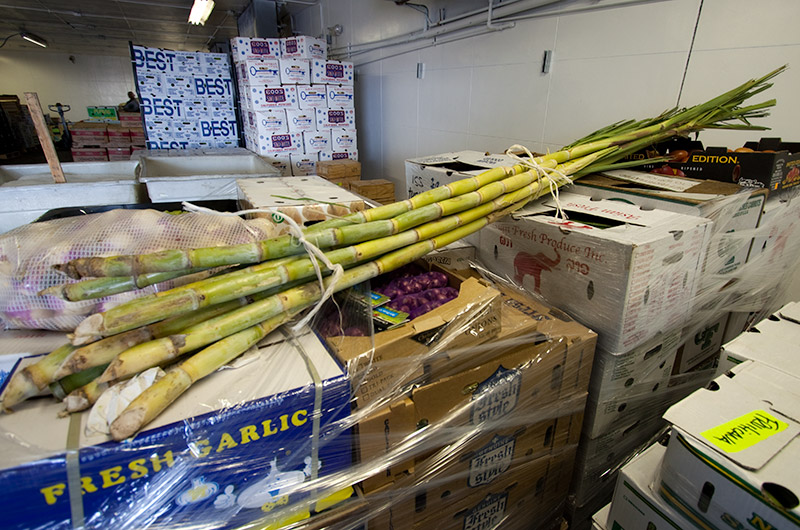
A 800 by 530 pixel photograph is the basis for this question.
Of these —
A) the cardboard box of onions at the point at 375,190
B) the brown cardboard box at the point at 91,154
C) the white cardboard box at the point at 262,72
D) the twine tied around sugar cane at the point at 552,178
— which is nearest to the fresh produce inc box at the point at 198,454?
the twine tied around sugar cane at the point at 552,178

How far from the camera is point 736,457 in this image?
2.35 feet

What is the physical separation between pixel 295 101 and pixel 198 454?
3.87 m

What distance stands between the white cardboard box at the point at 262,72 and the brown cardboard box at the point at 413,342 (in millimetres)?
3639

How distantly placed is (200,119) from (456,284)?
15.4 feet

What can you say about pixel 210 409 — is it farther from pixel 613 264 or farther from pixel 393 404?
pixel 613 264

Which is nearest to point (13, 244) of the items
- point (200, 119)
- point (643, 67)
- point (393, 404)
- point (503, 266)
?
point (393, 404)

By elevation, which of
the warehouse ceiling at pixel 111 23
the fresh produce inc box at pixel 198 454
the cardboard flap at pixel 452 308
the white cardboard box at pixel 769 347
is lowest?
the white cardboard box at pixel 769 347

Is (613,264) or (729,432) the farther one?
(613,264)

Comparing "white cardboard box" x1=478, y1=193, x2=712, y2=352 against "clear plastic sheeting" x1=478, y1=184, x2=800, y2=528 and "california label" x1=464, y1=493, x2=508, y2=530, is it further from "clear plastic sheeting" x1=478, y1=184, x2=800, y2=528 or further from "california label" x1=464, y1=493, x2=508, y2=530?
"california label" x1=464, y1=493, x2=508, y2=530

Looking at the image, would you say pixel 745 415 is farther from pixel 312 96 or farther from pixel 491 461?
pixel 312 96

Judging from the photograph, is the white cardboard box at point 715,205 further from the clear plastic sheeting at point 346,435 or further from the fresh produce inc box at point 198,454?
the fresh produce inc box at point 198,454

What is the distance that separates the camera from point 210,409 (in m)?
0.66

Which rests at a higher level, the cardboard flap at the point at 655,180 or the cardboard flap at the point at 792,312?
the cardboard flap at the point at 655,180

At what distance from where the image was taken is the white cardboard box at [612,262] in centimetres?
98
